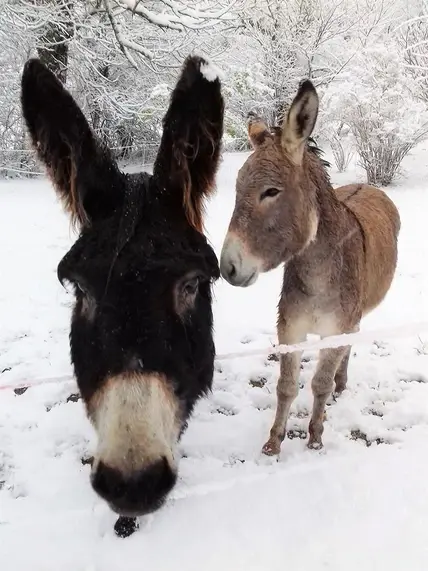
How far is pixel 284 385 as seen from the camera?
319 centimetres

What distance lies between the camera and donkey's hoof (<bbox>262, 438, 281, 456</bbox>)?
326 cm

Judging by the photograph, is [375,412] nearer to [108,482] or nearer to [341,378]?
[341,378]

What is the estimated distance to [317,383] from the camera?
10.3ft

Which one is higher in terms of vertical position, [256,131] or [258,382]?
[256,131]

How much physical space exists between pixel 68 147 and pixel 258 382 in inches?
116

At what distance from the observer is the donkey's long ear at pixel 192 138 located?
166 cm

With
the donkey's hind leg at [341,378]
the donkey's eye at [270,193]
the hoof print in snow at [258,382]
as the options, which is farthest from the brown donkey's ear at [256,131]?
the hoof print in snow at [258,382]

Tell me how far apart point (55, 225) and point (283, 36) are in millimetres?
11309

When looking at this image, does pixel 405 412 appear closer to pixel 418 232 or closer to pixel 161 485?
pixel 161 485

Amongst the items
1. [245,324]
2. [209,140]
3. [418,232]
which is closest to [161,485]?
[209,140]

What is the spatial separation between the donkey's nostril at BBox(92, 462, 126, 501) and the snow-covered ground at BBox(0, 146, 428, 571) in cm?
144

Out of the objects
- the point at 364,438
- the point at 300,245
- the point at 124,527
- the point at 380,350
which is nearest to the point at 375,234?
the point at 300,245

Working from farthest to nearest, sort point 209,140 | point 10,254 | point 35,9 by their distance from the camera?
1. point 35,9
2. point 10,254
3. point 209,140

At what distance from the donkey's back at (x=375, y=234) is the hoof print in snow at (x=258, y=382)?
46.5 inches
